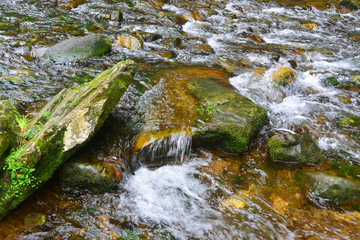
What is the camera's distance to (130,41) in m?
9.73

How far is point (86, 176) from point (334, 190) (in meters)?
4.30

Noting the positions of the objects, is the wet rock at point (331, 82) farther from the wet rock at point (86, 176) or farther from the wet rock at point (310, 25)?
the wet rock at point (86, 176)

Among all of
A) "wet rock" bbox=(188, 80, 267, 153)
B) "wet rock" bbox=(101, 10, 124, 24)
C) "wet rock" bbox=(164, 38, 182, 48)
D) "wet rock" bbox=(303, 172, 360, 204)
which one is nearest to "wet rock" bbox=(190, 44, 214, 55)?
"wet rock" bbox=(164, 38, 182, 48)

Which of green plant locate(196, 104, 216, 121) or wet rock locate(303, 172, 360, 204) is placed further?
green plant locate(196, 104, 216, 121)

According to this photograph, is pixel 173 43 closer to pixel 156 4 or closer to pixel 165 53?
pixel 165 53

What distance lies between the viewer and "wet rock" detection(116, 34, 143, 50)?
9.61 m

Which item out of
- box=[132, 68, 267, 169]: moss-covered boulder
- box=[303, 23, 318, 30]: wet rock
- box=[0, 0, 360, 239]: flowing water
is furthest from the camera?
box=[303, 23, 318, 30]: wet rock

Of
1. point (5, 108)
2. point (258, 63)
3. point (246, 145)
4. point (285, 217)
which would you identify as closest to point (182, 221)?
point (285, 217)

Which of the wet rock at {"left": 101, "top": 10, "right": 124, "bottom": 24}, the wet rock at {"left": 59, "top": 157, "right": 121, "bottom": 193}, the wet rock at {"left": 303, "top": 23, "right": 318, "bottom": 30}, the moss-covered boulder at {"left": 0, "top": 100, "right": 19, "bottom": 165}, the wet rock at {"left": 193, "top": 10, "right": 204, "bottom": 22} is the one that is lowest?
the wet rock at {"left": 59, "top": 157, "right": 121, "bottom": 193}

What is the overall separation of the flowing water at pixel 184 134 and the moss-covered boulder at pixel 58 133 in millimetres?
410

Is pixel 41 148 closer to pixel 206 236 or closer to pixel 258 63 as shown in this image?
pixel 206 236

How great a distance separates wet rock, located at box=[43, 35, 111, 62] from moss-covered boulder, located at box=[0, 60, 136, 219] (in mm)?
3227

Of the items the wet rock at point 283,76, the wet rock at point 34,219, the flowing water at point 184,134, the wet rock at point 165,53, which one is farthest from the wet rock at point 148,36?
the wet rock at point 34,219

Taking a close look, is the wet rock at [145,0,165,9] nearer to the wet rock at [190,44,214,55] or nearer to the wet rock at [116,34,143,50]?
the wet rock at [116,34,143,50]
